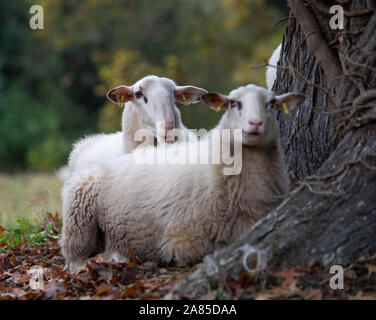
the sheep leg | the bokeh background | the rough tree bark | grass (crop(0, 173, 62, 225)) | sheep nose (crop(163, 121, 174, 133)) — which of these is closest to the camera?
the rough tree bark

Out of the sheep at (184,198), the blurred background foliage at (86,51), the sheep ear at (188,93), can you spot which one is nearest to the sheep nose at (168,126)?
the sheep ear at (188,93)

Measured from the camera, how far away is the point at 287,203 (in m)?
4.01

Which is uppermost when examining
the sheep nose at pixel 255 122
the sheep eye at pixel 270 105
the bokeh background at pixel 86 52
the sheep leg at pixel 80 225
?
the bokeh background at pixel 86 52

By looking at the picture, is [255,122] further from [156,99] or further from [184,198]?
[156,99]

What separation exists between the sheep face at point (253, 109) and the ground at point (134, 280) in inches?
42.7

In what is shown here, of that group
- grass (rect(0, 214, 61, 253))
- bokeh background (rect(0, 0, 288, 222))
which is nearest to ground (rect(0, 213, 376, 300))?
grass (rect(0, 214, 61, 253))

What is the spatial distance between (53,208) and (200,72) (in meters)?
16.3

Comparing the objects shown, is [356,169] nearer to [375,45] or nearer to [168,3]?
[375,45]

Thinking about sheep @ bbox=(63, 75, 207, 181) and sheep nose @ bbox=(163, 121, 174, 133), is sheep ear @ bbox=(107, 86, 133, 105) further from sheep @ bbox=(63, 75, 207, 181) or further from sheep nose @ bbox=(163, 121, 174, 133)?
sheep nose @ bbox=(163, 121, 174, 133)

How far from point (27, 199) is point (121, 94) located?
4.30 m

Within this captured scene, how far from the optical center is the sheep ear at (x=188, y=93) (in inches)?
247

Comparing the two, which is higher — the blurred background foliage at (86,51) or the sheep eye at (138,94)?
the blurred background foliage at (86,51)

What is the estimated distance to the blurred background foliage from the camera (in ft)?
77.2

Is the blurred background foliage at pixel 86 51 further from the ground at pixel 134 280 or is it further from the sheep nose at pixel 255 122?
the sheep nose at pixel 255 122
